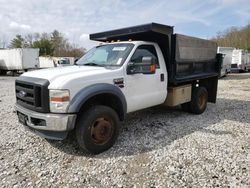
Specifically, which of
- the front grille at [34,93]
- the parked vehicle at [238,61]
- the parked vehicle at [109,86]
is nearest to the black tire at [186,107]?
the parked vehicle at [109,86]

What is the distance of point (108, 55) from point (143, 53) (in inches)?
29.3

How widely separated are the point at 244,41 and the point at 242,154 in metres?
43.9

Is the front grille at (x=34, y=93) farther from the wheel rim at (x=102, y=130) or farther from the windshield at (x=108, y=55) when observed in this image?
the windshield at (x=108, y=55)

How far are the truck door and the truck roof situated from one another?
35cm

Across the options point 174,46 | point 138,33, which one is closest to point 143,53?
point 138,33

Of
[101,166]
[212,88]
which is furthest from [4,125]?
[212,88]

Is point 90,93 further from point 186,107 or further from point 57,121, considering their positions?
point 186,107

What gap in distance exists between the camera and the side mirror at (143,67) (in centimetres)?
408

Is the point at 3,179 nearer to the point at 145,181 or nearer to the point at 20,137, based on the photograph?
the point at 20,137

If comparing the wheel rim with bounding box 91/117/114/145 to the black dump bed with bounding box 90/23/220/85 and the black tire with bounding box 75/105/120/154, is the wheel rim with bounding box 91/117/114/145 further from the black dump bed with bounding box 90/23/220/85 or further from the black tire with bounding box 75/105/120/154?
the black dump bed with bounding box 90/23/220/85

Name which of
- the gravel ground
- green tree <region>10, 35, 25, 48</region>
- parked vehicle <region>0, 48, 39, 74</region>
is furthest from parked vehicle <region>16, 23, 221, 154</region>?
green tree <region>10, 35, 25, 48</region>

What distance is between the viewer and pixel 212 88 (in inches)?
277

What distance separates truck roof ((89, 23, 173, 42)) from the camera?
4.51m

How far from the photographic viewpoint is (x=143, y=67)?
425cm
